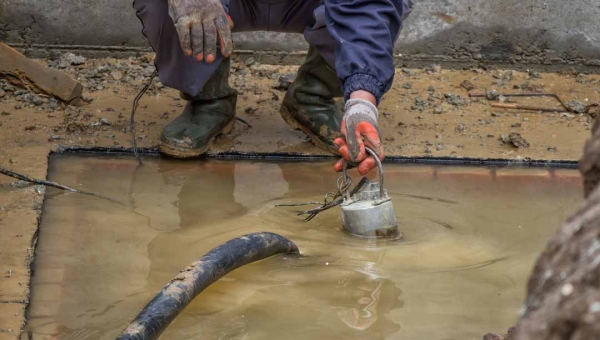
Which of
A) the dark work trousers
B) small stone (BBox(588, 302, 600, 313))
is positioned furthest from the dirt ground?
small stone (BBox(588, 302, 600, 313))

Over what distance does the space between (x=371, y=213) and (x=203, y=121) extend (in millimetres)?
1175

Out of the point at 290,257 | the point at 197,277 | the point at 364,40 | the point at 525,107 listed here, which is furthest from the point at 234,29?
the point at 197,277

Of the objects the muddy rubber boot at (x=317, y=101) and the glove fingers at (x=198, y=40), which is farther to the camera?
the muddy rubber boot at (x=317, y=101)

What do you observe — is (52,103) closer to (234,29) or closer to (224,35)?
(234,29)

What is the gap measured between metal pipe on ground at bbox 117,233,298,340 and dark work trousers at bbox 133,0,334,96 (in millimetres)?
1084

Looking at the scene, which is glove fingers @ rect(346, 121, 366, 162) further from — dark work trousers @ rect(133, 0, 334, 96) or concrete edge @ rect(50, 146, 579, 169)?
concrete edge @ rect(50, 146, 579, 169)

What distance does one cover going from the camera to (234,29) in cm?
388

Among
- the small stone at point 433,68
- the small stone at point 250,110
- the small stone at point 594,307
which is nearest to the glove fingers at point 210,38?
the small stone at point 250,110

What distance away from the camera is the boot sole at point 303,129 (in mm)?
3887

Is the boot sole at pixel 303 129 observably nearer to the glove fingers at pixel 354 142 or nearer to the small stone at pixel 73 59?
the glove fingers at pixel 354 142

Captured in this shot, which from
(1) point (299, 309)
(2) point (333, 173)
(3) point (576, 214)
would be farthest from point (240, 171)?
(3) point (576, 214)

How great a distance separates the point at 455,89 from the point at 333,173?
48.6 inches

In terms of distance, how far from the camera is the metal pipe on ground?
7.35 ft

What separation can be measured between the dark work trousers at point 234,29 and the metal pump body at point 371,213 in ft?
2.78
